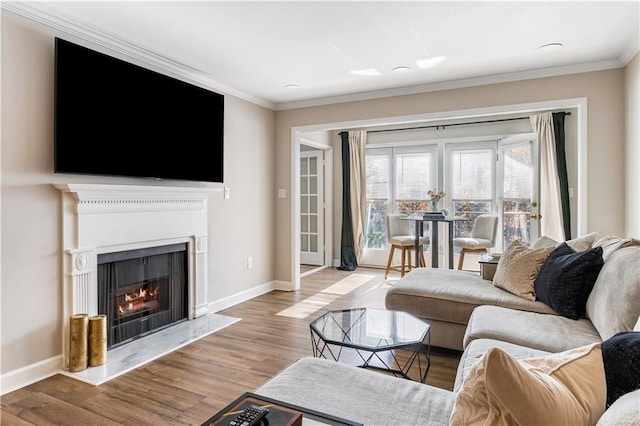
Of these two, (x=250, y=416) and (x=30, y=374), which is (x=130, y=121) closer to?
(x=30, y=374)

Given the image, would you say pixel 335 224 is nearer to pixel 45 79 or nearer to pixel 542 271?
pixel 542 271

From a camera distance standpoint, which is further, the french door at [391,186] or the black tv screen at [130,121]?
the french door at [391,186]

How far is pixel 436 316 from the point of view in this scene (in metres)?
2.83

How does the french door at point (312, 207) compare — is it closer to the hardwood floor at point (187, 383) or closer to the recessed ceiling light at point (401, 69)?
the hardwood floor at point (187, 383)

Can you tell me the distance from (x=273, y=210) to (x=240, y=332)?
201 cm

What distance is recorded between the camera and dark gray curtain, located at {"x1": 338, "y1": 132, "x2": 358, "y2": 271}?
254 inches

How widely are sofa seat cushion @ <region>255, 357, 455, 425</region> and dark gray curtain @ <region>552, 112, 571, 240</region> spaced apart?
4561 millimetres

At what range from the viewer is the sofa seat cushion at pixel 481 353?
5.29 feet

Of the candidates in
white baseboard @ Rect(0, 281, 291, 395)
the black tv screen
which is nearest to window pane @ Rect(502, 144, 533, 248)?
the black tv screen

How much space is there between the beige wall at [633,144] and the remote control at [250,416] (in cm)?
→ 334

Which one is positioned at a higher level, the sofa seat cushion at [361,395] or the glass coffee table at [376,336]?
the sofa seat cushion at [361,395]

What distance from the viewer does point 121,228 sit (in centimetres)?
299

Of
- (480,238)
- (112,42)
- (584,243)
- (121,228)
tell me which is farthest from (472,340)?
(480,238)

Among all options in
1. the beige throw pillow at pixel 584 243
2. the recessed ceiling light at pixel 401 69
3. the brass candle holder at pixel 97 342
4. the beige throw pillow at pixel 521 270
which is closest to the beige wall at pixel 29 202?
the brass candle holder at pixel 97 342
